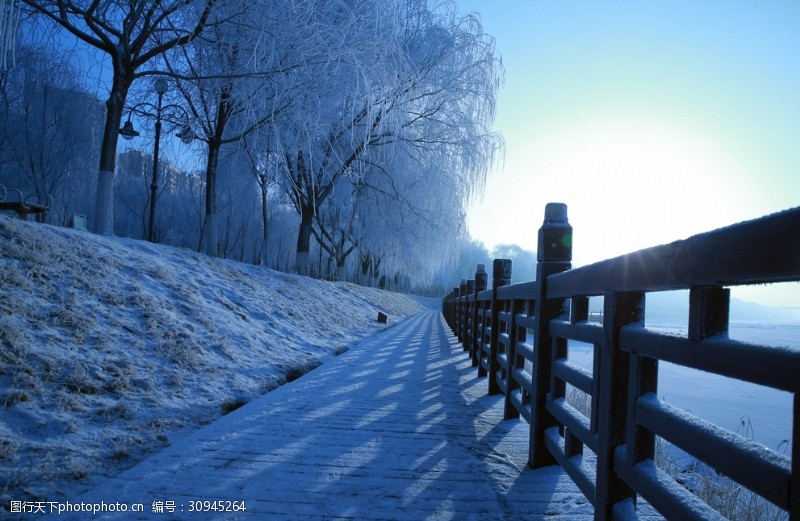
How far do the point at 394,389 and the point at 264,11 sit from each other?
5.92 metres

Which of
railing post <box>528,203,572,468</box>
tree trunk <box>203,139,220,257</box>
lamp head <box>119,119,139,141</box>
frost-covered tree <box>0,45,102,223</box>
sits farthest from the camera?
frost-covered tree <box>0,45,102,223</box>

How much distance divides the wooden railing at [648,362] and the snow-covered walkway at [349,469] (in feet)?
1.10

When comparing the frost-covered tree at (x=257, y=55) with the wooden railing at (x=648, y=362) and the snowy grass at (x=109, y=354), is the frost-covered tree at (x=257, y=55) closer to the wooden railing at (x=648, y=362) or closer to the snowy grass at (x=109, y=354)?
the snowy grass at (x=109, y=354)

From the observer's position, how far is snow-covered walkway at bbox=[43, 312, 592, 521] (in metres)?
2.12

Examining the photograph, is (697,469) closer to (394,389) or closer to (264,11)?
(394,389)

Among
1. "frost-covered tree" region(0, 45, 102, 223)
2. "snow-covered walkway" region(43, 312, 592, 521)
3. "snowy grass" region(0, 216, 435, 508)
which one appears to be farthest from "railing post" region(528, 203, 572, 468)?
"frost-covered tree" region(0, 45, 102, 223)

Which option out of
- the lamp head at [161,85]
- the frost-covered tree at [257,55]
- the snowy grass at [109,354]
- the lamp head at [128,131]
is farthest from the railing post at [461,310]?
the lamp head at [128,131]

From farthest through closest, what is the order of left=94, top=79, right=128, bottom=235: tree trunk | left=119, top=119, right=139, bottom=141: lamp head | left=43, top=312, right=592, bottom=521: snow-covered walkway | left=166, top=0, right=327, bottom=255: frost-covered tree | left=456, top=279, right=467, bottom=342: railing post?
left=119, top=119, right=139, bottom=141: lamp head → left=456, top=279, right=467, bottom=342: railing post → left=94, top=79, right=128, bottom=235: tree trunk → left=166, top=0, right=327, bottom=255: frost-covered tree → left=43, top=312, right=592, bottom=521: snow-covered walkway

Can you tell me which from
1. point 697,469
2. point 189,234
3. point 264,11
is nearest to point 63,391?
point 697,469

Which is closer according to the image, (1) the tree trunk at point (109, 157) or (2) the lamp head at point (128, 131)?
(1) the tree trunk at point (109, 157)

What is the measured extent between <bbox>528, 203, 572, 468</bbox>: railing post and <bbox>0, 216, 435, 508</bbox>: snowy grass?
7.44 ft

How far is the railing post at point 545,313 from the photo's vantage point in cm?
266

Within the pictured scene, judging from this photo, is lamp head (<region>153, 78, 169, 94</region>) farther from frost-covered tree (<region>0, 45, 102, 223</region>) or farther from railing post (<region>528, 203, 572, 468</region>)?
railing post (<region>528, 203, 572, 468</region>)

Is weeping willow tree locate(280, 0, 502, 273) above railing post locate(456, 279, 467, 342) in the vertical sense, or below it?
above
